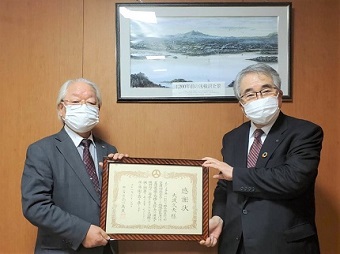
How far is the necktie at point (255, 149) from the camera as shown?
174 centimetres

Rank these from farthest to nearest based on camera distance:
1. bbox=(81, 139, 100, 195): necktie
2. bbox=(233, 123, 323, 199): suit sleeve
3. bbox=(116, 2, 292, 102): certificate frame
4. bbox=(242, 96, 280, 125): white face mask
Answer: bbox=(116, 2, 292, 102): certificate frame, bbox=(81, 139, 100, 195): necktie, bbox=(242, 96, 280, 125): white face mask, bbox=(233, 123, 323, 199): suit sleeve

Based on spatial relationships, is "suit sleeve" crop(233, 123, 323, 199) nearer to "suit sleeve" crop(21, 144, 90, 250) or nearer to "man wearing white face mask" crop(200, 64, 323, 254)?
"man wearing white face mask" crop(200, 64, 323, 254)

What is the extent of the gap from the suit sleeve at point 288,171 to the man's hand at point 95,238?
23.5 inches

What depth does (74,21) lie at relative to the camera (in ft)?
7.23

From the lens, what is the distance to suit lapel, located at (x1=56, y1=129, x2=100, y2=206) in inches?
69.6

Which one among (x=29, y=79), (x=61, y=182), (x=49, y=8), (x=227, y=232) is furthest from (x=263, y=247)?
(x=49, y=8)

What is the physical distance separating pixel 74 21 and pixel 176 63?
0.63 m

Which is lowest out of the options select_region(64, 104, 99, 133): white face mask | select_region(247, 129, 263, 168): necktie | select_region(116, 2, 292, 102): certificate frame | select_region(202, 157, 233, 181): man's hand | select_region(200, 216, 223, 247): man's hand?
select_region(200, 216, 223, 247): man's hand

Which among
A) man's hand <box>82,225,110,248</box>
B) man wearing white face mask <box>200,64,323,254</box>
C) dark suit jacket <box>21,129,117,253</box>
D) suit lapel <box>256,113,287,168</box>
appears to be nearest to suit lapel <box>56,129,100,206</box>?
dark suit jacket <box>21,129,117,253</box>

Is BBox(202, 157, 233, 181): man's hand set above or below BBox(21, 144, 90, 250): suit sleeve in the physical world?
above

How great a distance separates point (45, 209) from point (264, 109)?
3.40ft

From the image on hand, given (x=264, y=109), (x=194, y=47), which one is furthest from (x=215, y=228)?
(x=194, y=47)

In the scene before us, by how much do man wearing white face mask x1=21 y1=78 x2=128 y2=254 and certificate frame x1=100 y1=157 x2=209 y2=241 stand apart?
0.07m

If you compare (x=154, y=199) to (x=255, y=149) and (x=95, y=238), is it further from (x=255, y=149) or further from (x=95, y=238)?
(x=255, y=149)
